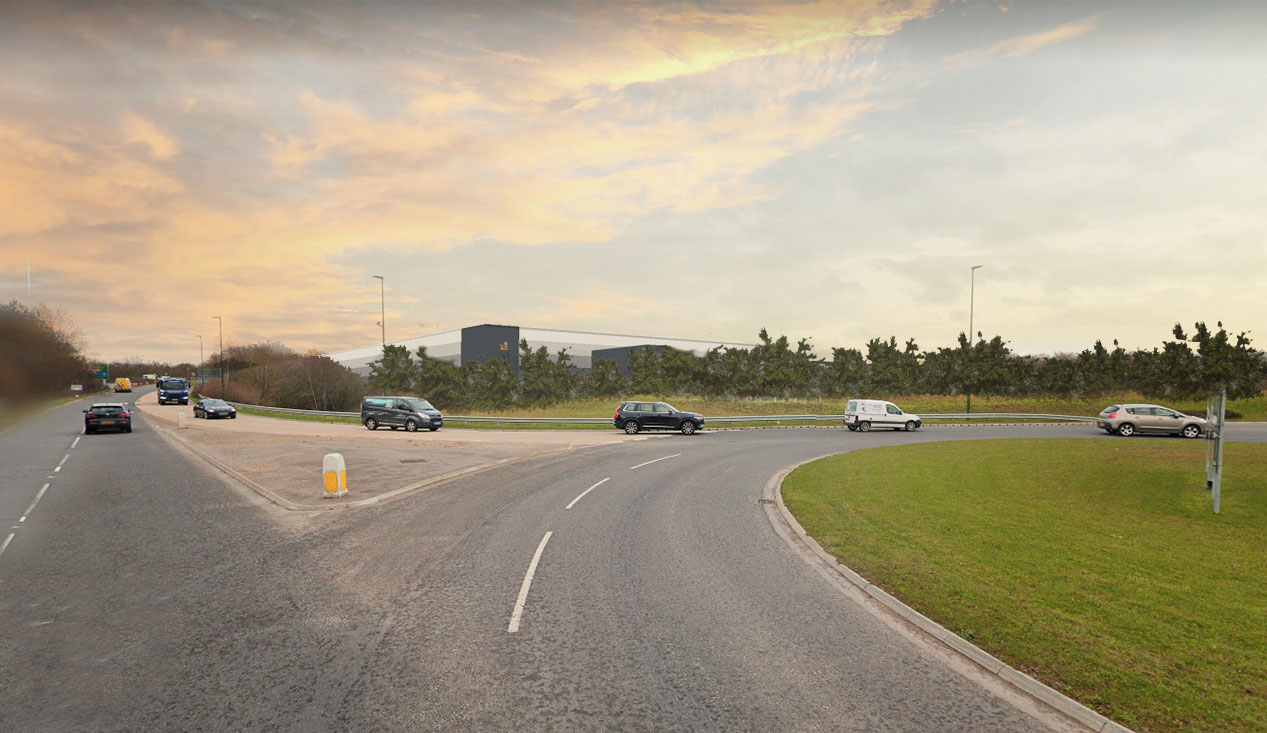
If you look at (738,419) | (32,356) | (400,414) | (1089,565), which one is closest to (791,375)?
(738,419)

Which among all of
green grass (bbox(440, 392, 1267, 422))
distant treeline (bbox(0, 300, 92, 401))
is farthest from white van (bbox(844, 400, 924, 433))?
distant treeline (bbox(0, 300, 92, 401))

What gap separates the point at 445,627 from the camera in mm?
6066

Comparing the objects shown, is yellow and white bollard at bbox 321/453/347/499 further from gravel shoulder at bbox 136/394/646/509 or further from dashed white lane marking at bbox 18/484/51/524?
dashed white lane marking at bbox 18/484/51/524

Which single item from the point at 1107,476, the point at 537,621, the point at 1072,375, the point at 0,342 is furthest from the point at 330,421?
the point at 1072,375

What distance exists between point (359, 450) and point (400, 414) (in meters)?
10.2

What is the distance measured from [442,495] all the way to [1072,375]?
58.1 meters

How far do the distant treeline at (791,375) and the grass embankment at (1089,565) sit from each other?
3485 centimetres

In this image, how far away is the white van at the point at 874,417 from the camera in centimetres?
3184

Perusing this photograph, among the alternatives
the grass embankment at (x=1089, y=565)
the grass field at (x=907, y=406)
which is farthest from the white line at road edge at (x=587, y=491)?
the grass field at (x=907, y=406)

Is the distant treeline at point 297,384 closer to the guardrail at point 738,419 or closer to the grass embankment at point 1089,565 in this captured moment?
the guardrail at point 738,419

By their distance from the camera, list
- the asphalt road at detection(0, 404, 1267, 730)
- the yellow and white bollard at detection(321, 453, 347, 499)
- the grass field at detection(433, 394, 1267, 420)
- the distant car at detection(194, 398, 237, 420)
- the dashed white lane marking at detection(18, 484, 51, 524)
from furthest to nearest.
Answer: the grass field at detection(433, 394, 1267, 420) < the distant car at detection(194, 398, 237, 420) < the yellow and white bollard at detection(321, 453, 347, 499) < the dashed white lane marking at detection(18, 484, 51, 524) < the asphalt road at detection(0, 404, 1267, 730)

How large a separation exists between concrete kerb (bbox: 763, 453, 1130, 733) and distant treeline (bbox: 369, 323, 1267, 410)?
134 feet

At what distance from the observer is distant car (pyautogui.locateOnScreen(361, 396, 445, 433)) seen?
102 feet

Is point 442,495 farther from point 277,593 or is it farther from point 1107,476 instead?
point 1107,476
